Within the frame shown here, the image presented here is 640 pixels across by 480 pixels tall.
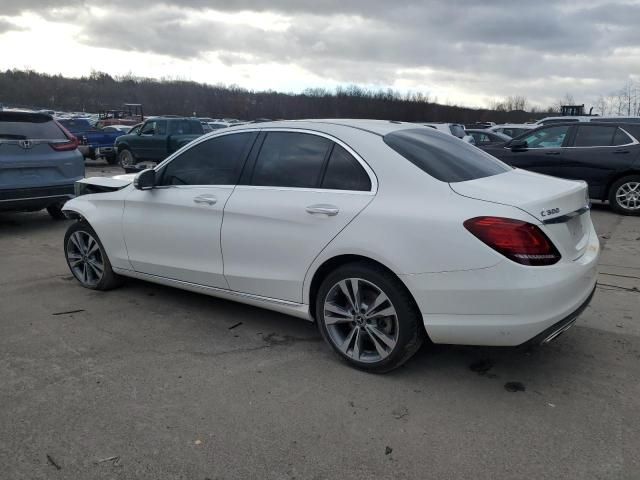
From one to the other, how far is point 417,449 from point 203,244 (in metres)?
2.26

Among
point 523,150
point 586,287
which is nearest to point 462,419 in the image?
point 586,287

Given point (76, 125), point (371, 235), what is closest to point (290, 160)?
point (371, 235)

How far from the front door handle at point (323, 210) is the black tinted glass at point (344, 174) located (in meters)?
0.16

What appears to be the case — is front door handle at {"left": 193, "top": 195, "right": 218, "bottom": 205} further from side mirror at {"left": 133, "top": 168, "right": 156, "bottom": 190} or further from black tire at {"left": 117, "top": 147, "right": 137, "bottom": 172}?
black tire at {"left": 117, "top": 147, "right": 137, "bottom": 172}

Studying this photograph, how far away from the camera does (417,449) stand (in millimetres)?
2740

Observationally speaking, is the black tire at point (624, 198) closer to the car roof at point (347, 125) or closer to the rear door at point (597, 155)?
the rear door at point (597, 155)

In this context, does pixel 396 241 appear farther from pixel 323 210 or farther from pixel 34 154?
pixel 34 154

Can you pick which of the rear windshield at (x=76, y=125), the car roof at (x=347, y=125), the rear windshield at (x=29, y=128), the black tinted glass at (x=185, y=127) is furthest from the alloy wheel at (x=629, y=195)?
the rear windshield at (x=76, y=125)

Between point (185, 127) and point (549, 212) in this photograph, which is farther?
point (185, 127)

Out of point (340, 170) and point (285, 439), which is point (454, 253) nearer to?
point (340, 170)

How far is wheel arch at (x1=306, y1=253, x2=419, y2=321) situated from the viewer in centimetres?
331

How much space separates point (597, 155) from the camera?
9.93 m

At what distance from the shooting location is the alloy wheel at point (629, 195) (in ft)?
31.6

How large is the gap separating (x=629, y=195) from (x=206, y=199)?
8.41m
